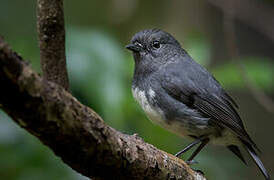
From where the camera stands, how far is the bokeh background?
10.9ft

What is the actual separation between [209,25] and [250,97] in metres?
1.07

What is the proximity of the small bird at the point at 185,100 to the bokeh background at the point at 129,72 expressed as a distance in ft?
0.40

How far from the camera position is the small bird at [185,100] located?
11.6 feet

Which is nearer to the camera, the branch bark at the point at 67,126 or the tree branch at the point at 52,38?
the branch bark at the point at 67,126

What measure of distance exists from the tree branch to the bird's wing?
1512 millimetres

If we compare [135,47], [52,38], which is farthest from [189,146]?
[52,38]

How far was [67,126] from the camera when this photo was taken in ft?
5.67

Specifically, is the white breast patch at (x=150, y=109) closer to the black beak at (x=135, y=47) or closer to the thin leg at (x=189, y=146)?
the thin leg at (x=189, y=146)

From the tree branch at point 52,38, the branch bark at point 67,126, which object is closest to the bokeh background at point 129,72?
the branch bark at point 67,126

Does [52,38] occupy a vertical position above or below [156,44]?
below

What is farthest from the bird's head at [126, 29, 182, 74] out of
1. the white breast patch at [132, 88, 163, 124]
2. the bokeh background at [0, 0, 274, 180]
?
the white breast patch at [132, 88, 163, 124]

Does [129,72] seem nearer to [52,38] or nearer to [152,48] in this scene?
[152,48]

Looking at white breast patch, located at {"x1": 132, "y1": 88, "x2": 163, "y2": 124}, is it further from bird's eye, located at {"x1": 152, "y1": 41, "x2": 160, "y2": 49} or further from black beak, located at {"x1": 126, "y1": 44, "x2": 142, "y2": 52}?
bird's eye, located at {"x1": 152, "y1": 41, "x2": 160, "y2": 49}

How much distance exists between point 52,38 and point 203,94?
5.97 ft
